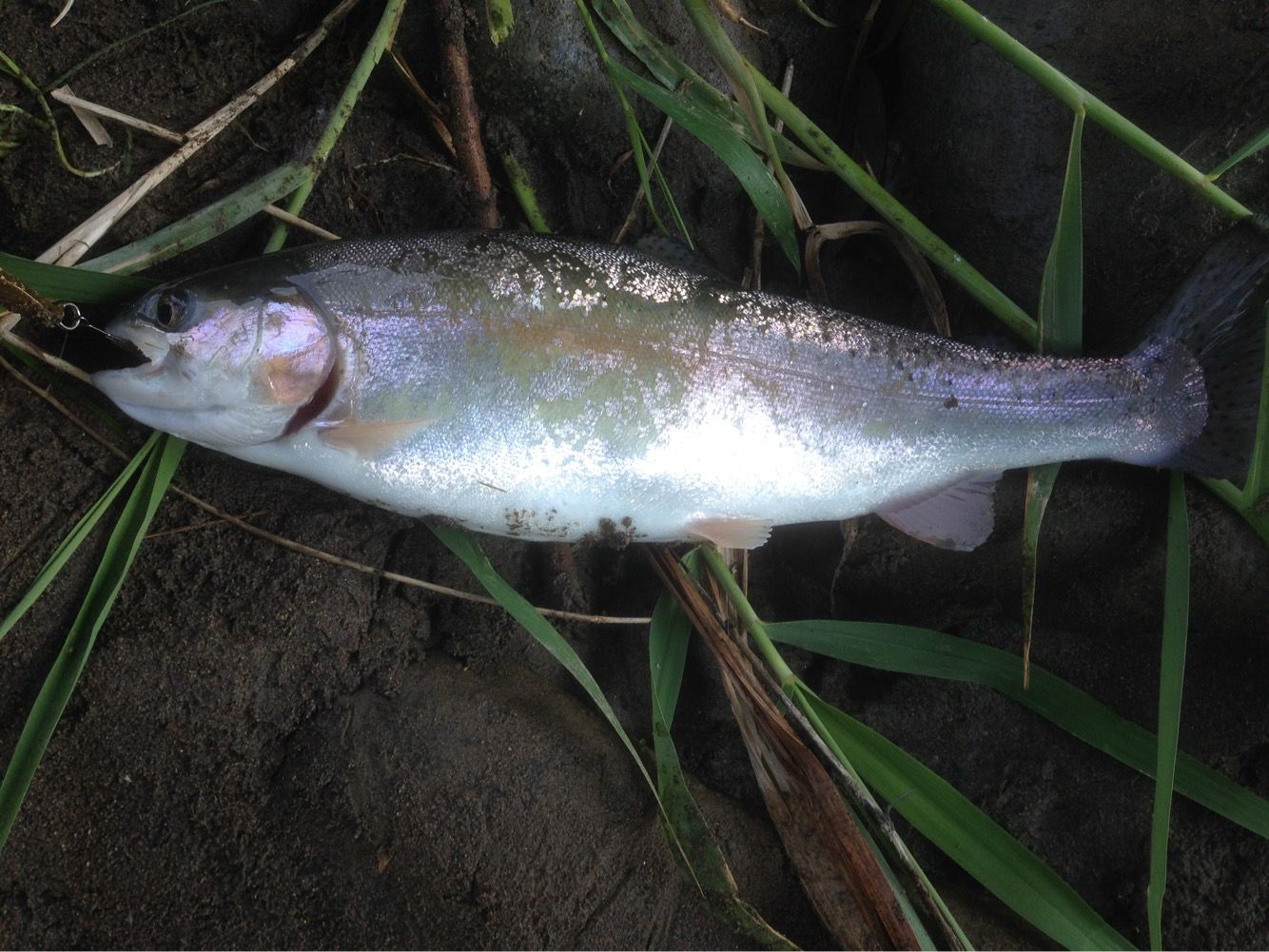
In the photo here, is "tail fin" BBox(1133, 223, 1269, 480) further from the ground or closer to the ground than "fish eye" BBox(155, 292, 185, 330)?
further from the ground

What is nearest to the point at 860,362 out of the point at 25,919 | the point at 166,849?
the point at 166,849

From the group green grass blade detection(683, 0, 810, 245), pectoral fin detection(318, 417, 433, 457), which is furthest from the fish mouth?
green grass blade detection(683, 0, 810, 245)

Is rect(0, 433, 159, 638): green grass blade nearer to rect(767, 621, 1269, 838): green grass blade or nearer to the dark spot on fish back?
the dark spot on fish back

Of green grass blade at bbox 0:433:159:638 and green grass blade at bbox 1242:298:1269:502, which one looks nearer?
green grass blade at bbox 0:433:159:638

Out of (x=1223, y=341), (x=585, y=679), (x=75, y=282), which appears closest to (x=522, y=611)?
(x=585, y=679)

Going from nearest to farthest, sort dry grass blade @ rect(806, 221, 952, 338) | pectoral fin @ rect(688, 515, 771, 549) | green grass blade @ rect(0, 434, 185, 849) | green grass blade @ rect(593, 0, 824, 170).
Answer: green grass blade @ rect(0, 434, 185, 849) < pectoral fin @ rect(688, 515, 771, 549) < green grass blade @ rect(593, 0, 824, 170) < dry grass blade @ rect(806, 221, 952, 338)

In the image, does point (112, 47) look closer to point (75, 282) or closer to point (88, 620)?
point (75, 282)

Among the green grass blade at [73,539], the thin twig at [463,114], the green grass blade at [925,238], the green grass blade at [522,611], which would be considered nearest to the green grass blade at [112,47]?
the thin twig at [463,114]

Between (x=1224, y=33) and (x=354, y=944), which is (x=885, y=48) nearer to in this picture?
(x=1224, y=33)
